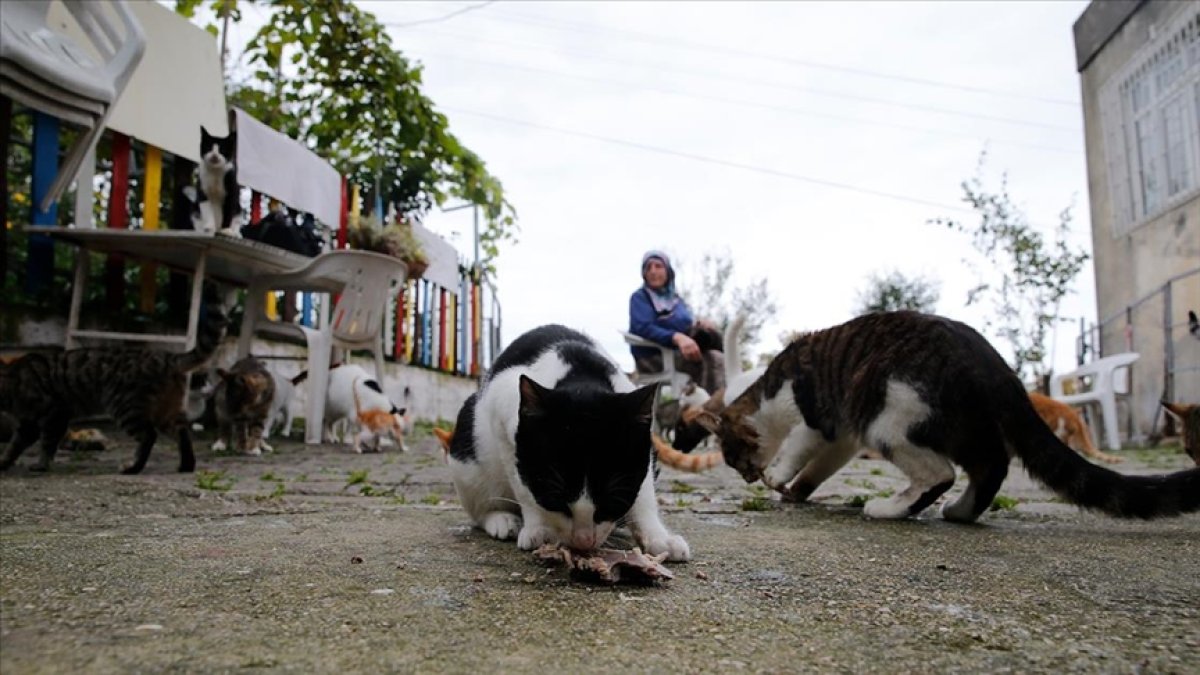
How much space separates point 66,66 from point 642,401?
9.96ft

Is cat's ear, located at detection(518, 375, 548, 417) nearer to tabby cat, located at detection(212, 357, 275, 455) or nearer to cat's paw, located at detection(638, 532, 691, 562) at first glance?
cat's paw, located at detection(638, 532, 691, 562)

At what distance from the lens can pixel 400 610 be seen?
4.33ft

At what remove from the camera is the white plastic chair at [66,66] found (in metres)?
3.11

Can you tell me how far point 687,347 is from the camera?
21.5 ft

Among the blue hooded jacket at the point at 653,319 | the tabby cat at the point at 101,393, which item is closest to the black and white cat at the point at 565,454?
the tabby cat at the point at 101,393

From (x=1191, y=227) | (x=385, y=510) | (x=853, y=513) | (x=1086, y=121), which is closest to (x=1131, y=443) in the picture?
(x=1191, y=227)

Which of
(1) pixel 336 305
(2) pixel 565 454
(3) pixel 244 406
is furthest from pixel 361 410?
(2) pixel 565 454

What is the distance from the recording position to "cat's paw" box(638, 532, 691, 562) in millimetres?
1900

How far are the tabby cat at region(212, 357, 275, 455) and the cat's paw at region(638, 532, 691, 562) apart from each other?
13.5ft

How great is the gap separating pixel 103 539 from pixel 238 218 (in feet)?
12.9

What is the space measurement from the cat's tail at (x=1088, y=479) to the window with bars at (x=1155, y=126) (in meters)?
6.77

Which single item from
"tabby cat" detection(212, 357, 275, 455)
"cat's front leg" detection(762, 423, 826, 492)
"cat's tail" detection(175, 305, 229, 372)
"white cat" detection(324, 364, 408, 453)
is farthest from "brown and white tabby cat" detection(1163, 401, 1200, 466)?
"tabby cat" detection(212, 357, 275, 455)

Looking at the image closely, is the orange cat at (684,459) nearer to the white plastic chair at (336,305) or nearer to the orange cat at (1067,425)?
the white plastic chair at (336,305)

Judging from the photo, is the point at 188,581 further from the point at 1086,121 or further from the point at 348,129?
the point at 1086,121
